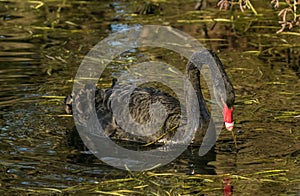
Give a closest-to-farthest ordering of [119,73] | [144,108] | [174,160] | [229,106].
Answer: [229,106], [174,160], [144,108], [119,73]

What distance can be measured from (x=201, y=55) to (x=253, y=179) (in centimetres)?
140

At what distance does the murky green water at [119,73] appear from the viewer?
5.48m

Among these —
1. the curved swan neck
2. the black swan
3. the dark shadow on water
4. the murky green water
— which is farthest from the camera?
the curved swan neck

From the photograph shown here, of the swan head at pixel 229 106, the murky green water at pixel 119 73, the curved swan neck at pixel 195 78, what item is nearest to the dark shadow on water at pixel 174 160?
the murky green water at pixel 119 73

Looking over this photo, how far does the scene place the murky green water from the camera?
5.48 meters

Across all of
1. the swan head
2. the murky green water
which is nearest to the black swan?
the murky green water

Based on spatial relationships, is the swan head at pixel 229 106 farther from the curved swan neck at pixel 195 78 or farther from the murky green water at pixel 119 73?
the curved swan neck at pixel 195 78

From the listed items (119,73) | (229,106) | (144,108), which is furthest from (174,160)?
(119,73)

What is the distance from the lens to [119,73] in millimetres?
8164

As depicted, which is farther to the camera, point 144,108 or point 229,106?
point 144,108

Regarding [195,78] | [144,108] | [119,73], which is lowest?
[119,73]

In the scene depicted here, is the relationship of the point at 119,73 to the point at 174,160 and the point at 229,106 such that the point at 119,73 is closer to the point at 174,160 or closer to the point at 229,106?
the point at 174,160

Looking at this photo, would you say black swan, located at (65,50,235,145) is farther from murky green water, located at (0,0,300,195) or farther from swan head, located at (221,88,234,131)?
swan head, located at (221,88,234,131)

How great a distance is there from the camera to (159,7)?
1087cm
